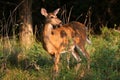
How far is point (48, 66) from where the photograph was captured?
741cm

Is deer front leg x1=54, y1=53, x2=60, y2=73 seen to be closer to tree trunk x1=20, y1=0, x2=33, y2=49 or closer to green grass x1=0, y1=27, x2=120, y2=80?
green grass x1=0, y1=27, x2=120, y2=80

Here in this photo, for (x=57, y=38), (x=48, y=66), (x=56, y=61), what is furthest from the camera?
(x=57, y=38)

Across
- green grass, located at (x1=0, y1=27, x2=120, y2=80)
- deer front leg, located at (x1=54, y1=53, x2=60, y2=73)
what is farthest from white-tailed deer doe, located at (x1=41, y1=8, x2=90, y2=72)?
green grass, located at (x1=0, y1=27, x2=120, y2=80)

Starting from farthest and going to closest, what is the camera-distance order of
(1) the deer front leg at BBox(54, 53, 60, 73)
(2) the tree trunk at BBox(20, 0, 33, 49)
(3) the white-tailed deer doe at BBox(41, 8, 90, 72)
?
(2) the tree trunk at BBox(20, 0, 33, 49)
(3) the white-tailed deer doe at BBox(41, 8, 90, 72)
(1) the deer front leg at BBox(54, 53, 60, 73)

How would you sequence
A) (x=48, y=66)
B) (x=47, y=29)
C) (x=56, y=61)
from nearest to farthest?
(x=56, y=61) → (x=48, y=66) → (x=47, y=29)

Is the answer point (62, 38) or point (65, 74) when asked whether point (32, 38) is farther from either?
point (65, 74)

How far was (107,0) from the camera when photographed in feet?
43.5

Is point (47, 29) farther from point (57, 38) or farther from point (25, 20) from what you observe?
point (25, 20)

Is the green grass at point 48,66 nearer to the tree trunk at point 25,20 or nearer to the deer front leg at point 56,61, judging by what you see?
the deer front leg at point 56,61

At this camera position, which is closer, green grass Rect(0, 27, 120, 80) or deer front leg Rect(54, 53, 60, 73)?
green grass Rect(0, 27, 120, 80)

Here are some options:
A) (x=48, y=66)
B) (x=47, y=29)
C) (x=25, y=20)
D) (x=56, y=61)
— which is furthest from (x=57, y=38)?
(x=25, y=20)

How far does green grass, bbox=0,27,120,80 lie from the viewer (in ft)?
21.2

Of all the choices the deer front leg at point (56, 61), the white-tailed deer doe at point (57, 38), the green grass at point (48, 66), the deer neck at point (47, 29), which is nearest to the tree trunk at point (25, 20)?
the green grass at point (48, 66)

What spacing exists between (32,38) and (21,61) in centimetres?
225
